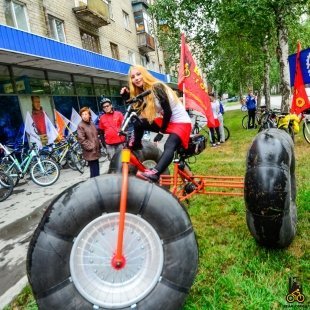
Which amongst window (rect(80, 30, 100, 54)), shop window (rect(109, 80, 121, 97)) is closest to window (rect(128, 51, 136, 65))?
shop window (rect(109, 80, 121, 97))

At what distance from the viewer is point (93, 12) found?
696 inches

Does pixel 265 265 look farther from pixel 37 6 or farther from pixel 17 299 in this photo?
pixel 37 6

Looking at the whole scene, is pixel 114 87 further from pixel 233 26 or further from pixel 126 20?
pixel 233 26

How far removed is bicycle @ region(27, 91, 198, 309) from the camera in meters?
2.28

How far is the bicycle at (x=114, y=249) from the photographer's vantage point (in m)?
2.28

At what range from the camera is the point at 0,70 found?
36.8ft

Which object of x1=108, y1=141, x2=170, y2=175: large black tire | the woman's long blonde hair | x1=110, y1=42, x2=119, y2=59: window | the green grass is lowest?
the green grass

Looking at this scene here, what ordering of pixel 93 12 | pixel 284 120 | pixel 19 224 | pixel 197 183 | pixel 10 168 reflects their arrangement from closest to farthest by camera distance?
pixel 197 183, pixel 19 224, pixel 284 120, pixel 10 168, pixel 93 12

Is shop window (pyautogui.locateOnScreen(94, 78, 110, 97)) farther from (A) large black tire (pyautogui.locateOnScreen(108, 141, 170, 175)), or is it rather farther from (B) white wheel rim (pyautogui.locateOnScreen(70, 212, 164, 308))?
(B) white wheel rim (pyautogui.locateOnScreen(70, 212, 164, 308))

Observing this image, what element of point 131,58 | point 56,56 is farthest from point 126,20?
point 56,56

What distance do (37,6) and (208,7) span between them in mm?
7414

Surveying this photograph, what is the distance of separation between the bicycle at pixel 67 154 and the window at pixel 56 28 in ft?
24.6

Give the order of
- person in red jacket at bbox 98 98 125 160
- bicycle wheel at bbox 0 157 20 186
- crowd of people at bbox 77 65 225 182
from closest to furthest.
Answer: crowd of people at bbox 77 65 225 182, person in red jacket at bbox 98 98 125 160, bicycle wheel at bbox 0 157 20 186

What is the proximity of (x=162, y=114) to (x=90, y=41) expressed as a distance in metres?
17.6
